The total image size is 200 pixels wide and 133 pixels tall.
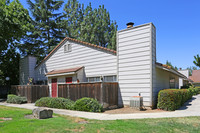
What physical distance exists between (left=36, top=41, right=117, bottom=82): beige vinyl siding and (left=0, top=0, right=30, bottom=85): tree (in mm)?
4628

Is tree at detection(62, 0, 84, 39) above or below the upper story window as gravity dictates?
above

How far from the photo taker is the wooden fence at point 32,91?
45.0 feet

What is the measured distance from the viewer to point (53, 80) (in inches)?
572

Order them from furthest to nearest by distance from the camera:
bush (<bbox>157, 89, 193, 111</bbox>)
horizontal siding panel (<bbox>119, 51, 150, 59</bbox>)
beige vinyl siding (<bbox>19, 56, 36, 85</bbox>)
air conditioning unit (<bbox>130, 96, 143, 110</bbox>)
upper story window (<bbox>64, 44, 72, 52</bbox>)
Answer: beige vinyl siding (<bbox>19, 56, 36, 85</bbox>), upper story window (<bbox>64, 44, 72, 52</bbox>), horizontal siding panel (<bbox>119, 51, 150, 59</bbox>), air conditioning unit (<bbox>130, 96, 143, 110</bbox>), bush (<bbox>157, 89, 193, 111</bbox>)

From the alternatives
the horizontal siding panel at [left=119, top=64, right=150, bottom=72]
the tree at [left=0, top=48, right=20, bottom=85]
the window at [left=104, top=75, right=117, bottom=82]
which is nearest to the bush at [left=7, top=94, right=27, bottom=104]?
the tree at [left=0, top=48, right=20, bottom=85]

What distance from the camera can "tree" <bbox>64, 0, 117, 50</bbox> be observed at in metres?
31.3

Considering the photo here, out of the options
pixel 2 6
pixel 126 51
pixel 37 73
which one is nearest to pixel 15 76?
pixel 37 73

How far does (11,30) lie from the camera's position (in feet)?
53.2

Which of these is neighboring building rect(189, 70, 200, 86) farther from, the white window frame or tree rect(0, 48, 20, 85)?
tree rect(0, 48, 20, 85)

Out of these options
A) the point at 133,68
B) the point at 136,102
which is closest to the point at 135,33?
the point at 133,68

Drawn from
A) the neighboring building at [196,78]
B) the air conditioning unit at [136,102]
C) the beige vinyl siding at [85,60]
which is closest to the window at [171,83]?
the beige vinyl siding at [85,60]

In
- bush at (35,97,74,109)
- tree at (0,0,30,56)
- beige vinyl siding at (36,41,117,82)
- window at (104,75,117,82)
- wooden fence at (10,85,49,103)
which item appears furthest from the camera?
tree at (0,0,30,56)

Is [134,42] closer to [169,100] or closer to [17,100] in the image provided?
[169,100]

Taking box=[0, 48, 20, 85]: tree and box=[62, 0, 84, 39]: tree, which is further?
box=[62, 0, 84, 39]: tree
